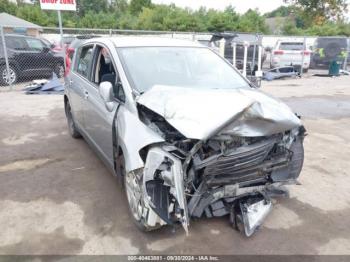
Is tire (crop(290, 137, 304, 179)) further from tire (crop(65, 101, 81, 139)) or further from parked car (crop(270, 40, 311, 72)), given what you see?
parked car (crop(270, 40, 311, 72))

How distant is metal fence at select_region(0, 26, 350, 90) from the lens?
11047 millimetres

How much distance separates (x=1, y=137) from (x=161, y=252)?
4466 millimetres

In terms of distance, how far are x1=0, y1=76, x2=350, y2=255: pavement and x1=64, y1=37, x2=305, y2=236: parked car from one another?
8.0 inches

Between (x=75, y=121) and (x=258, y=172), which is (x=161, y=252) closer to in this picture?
(x=258, y=172)

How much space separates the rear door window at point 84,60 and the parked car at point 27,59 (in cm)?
672

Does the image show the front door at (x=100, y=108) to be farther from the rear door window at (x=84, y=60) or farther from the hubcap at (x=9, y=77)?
the hubcap at (x=9, y=77)

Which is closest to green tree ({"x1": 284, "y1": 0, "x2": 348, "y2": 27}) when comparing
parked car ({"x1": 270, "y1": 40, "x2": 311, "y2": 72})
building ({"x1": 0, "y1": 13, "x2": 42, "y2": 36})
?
parked car ({"x1": 270, "y1": 40, "x2": 311, "y2": 72})

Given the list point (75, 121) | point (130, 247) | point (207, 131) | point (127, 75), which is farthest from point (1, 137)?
point (207, 131)

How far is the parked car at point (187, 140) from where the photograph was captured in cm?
257

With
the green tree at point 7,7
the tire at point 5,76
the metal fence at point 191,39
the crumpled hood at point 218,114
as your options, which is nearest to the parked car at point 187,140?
the crumpled hood at point 218,114

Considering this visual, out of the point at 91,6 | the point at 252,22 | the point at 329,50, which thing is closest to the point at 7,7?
the point at 91,6

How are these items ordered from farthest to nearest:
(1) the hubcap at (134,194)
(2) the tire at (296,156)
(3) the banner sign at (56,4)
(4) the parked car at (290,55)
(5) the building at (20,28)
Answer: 1. (4) the parked car at (290,55)
2. (5) the building at (20,28)
3. (3) the banner sign at (56,4)
4. (2) the tire at (296,156)
5. (1) the hubcap at (134,194)

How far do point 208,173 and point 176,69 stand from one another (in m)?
1.62

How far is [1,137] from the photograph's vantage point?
19.6ft
